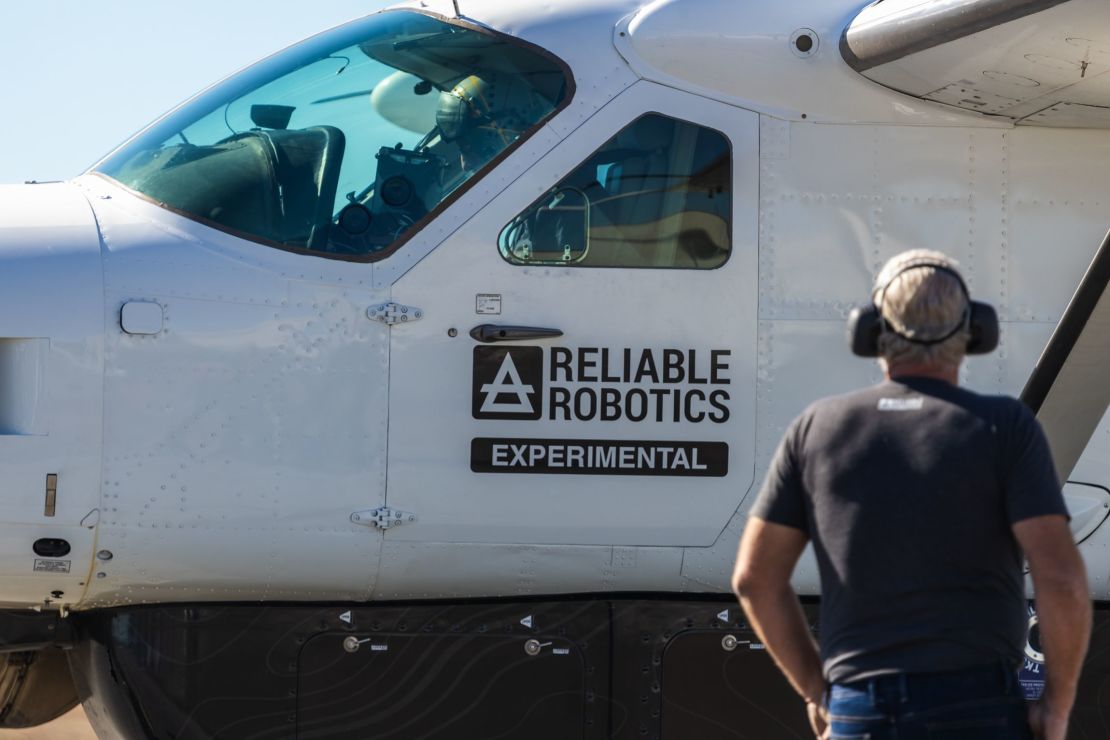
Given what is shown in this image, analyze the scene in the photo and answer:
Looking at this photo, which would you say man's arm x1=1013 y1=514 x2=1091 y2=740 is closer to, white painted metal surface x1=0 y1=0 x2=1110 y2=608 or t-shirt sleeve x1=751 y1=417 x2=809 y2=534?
t-shirt sleeve x1=751 y1=417 x2=809 y2=534

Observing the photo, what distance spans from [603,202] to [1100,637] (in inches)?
84.6

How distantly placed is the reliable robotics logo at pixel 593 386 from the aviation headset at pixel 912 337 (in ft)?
5.31

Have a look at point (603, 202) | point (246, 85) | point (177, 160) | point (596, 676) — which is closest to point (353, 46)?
point (246, 85)

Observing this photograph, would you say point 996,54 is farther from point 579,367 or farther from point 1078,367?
point 579,367

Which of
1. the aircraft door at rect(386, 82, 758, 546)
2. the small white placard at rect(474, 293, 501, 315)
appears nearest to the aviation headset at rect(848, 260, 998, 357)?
the aircraft door at rect(386, 82, 758, 546)

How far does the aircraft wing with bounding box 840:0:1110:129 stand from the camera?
157 inches

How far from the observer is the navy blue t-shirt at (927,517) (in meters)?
2.60

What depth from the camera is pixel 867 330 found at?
2811 millimetres

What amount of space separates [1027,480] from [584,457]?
1997mm

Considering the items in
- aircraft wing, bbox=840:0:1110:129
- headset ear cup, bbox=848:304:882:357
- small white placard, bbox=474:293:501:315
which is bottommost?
headset ear cup, bbox=848:304:882:357

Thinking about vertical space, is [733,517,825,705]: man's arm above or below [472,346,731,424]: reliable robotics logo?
below

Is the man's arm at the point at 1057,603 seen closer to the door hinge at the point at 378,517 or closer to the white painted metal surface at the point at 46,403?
the door hinge at the point at 378,517

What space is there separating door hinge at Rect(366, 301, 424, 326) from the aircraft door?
0.02m

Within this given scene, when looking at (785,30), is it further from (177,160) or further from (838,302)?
(177,160)
